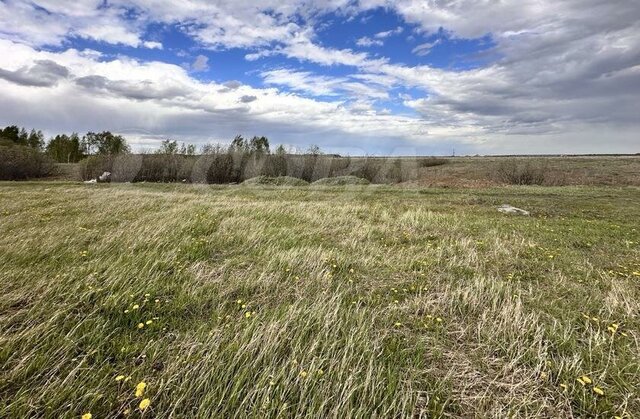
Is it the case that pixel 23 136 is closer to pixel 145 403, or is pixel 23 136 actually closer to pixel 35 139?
pixel 35 139

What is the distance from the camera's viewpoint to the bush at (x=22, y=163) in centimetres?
4006

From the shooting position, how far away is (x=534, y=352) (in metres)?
3.67

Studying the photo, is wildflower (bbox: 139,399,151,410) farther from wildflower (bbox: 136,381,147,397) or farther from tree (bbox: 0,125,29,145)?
tree (bbox: 0,125,29,145)

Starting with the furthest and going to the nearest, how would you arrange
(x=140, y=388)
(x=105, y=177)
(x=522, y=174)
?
(x=105, y=177) < (x=522, y=174) < (x=140, y=388)

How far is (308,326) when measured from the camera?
3.95 meters

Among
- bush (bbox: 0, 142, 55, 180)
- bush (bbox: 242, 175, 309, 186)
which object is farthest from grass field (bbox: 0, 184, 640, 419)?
bush (bbox: 0, 142, 55, 180)

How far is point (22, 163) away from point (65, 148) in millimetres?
44025

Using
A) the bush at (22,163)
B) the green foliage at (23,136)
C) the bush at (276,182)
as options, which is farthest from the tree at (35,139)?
the bush at (276,182)

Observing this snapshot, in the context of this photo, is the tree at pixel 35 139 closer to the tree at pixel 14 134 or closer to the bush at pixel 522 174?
the tree at pixel 14 134

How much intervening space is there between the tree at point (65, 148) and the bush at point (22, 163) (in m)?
37.2

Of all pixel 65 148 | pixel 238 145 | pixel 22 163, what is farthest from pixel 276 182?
pixel 65 148

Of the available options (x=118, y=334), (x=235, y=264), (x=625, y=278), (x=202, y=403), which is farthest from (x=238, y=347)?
(x=625, y=278)

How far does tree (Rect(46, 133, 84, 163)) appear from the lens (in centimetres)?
7781

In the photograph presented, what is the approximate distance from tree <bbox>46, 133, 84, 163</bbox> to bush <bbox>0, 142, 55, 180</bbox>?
122 ft
